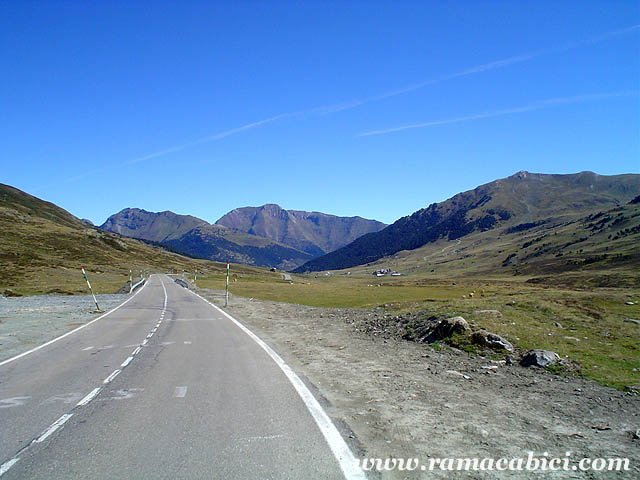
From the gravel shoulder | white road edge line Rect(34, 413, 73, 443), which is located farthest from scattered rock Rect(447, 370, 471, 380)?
the gravel shoulder

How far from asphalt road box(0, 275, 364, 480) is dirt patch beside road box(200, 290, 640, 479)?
0.86 meters

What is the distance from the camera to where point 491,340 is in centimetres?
1343

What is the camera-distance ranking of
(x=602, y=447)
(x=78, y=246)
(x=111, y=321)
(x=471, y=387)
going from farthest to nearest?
(x=78, y=246), (x=111, y=321), (x=471, y=387), (x=602, y=447)

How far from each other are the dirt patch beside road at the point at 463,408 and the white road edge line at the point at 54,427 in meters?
4.64

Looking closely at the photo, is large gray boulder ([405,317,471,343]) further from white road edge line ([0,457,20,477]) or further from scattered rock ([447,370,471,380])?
white road edge line ([0,457,20,477])

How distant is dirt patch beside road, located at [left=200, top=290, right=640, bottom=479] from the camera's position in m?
6.31

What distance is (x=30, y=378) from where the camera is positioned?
36.8 ft

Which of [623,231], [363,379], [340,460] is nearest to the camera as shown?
[340,460]

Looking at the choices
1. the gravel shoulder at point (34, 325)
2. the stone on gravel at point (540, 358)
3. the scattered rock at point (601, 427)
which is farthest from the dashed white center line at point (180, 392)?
the stone on gravel at point (540, 358)

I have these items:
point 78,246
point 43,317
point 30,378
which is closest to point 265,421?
point 30,378

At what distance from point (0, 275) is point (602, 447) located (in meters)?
86.3

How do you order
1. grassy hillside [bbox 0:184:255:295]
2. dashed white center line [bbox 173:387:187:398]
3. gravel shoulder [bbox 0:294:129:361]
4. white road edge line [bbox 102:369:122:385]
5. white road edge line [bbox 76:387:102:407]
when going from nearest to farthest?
white road edge line [bbox 76:387:102:407]
dashed white center line [bbox 173:387:187:398]
white road edge line [bbox 102:369:122:385]
gravel shoulder [bbox 0:294:129:361]
grassy hillside [bbox 0:184:255:295]

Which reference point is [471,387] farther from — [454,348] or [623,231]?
[623,231]

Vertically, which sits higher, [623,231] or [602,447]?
[623,231]
